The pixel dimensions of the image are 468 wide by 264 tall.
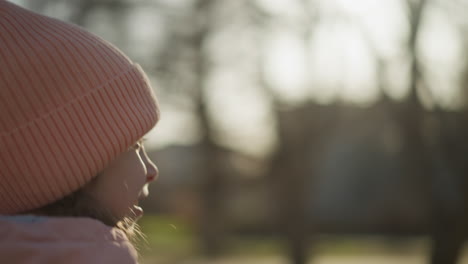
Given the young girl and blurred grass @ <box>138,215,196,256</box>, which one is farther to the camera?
blurred grass @ <box>138,215,196,256</box>

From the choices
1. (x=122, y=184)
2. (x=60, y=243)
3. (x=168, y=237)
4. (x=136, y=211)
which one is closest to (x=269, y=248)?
(x=168, y=237)

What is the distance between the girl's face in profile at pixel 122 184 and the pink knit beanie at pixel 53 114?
4 cm

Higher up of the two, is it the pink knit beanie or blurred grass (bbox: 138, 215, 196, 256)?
the pink knit beanie

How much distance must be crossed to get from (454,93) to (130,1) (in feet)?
23.0

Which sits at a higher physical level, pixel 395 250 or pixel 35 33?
pixel 35 33

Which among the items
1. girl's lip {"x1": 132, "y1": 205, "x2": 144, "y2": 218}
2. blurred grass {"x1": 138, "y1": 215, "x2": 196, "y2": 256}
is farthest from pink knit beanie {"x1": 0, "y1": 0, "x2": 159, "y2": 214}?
blurred grass {"x1": 138, "y1": 215, "x2": 196, "y2": 256}

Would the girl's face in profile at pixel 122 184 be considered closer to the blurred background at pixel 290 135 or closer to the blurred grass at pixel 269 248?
the blurred background at pixel 290 135

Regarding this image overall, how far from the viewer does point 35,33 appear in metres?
1.68

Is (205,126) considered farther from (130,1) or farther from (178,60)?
(130,1)

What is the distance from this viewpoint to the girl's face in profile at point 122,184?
5.54 feet

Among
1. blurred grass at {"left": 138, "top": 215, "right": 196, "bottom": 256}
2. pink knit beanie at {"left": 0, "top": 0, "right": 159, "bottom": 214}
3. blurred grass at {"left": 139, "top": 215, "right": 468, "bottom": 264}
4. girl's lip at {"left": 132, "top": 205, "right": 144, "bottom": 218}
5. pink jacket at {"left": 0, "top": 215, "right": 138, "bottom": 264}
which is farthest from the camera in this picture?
blurred grass at {"left": 138, "top": 215, "right": 196, "bottom": 256}

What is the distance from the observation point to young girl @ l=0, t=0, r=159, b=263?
1620mm

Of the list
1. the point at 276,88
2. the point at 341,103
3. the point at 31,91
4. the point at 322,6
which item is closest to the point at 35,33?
the point at 31,91

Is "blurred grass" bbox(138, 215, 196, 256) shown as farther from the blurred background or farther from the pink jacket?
the pink jacket
